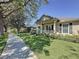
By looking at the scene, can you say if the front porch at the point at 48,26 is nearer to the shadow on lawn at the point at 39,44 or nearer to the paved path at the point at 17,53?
the shadow on lawn at the point at 39,44

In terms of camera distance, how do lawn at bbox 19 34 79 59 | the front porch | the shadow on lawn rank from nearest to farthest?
lawn at bbox 19 34 79 59 < the shadow on lawn < the front porch

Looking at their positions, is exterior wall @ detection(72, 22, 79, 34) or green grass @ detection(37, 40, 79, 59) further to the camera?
exterior wall @ detection(72, 22, 79, 34)

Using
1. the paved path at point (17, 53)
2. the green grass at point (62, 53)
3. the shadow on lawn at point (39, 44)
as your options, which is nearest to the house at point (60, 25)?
the shadow on lawn at point (39, 44)

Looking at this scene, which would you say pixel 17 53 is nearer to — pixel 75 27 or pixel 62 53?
pixel 62 53

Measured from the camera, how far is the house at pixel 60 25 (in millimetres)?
25188

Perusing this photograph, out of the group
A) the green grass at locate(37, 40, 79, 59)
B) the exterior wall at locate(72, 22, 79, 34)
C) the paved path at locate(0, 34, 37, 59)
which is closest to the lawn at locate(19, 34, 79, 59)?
the green grass at locate(37, 40, 79, 59)

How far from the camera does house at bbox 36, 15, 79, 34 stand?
25.2 m

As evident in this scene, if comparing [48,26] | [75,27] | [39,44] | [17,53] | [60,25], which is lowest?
[39,44]

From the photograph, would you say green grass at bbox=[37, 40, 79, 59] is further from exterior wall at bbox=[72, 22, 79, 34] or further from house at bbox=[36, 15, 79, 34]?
house at bbox=[36, 15, 79, 34]

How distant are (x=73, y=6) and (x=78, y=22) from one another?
23902 mm

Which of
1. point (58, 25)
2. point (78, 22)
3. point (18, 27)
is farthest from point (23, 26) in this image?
point (78, 22)

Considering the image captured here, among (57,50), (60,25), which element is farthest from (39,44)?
(60,25)

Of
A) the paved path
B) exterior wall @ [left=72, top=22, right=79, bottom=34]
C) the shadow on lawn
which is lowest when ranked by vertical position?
the shadow on lawn

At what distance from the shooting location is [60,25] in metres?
28.9
